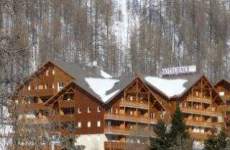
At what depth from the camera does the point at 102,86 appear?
70438 millimetres

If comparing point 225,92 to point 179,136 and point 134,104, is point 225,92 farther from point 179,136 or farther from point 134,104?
point 179,136

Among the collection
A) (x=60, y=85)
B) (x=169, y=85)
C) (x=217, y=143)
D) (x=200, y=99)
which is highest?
(x=60, y=85)

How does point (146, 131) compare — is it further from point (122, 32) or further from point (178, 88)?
point (122, 32)

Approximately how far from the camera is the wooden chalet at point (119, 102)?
218 ft

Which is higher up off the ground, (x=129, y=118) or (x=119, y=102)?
(x=119, y=102)

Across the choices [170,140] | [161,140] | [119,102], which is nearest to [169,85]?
[119,102]

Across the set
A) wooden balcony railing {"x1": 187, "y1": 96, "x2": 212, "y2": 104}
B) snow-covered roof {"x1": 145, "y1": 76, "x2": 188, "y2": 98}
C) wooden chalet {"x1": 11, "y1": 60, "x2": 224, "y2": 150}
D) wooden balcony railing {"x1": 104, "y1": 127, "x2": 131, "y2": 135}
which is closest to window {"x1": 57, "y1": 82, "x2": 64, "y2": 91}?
wooden chalet {"x1": 11, "y1": 60, "x2": 224, "y2": 150}

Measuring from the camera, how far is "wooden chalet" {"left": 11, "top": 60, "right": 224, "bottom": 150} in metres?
66.4

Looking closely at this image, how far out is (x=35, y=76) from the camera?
9.99m

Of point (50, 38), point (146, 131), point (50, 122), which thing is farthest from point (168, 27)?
point (50, 122)

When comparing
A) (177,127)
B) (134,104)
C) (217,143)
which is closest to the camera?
(217,143)

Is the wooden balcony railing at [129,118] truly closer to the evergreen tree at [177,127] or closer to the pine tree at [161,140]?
the evergreen tree at [177,127]

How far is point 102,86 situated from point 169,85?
9.03 meters

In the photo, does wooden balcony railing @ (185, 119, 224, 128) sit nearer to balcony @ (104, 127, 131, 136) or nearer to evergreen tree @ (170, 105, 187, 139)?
balcony @ (104, 127, 131, 136)
